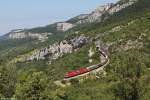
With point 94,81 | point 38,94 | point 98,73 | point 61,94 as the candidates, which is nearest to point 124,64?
point 61,94

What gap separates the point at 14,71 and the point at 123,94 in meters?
36.9

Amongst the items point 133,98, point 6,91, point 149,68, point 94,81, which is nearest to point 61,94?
point 6,91

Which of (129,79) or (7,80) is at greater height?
(129,79)

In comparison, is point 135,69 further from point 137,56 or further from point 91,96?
point 91,96

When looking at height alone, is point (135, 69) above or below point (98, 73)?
above

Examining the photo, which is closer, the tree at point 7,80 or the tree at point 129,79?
the tree at point 129,79

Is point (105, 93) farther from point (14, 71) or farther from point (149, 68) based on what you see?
point (149, 68)

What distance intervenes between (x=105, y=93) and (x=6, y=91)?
1338 inches

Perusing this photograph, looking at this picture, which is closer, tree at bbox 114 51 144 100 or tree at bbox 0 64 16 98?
tree at bbox 114 51 144 100

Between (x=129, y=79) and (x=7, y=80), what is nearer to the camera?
(x=129, y=79)

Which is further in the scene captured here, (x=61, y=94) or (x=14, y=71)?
(x=14, y=71)

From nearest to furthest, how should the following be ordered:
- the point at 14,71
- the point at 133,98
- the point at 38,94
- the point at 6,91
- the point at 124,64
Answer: the point at 38,94 < the point at 133,98 < the point at 124,64 < the point at 6,91 < the point at 14,71

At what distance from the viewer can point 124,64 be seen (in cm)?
10269

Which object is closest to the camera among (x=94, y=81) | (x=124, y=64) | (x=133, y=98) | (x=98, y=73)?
(x=133, y=98)
